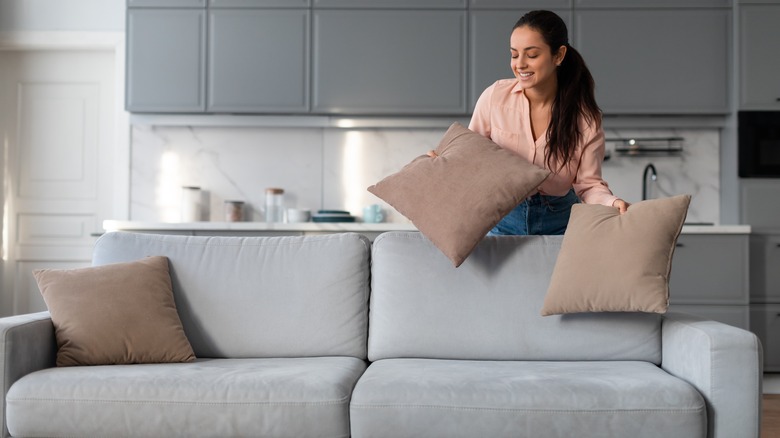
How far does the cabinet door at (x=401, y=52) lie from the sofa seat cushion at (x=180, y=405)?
9.51 feet

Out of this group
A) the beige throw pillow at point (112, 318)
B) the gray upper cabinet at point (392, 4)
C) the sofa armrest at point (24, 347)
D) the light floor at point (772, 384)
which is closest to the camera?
the sofa armrest at point (24, 347)

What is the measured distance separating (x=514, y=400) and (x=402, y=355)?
1.85 ft

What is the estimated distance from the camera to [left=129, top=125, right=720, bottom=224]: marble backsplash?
200 inches

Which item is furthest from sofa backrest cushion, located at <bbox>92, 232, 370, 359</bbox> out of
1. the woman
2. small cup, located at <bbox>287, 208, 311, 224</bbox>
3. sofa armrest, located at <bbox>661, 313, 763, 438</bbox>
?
small cup, located at <bbox>287, 208, 311, 224</bbox>

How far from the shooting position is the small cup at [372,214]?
4.97 meters

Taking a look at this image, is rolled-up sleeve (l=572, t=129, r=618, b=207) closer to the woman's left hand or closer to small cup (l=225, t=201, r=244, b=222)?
the woman's left hand

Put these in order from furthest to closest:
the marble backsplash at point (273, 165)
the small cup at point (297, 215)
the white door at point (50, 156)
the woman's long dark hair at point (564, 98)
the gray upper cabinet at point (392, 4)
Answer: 1. the white door at point (50, 156)
2. the marble backsplash at point (273, 165)
3. the small cup at point (297, 215)
4. the gray upper cabinet at point (392, 4)
5. the woman's long dark hair at point (564, 98)

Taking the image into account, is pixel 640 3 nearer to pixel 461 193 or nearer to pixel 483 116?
pixel 483 116

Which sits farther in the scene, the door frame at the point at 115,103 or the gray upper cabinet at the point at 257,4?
the door frame at the point at 115,103

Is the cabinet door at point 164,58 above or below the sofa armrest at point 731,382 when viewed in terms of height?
above

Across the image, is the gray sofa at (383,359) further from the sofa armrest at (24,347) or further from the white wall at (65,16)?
the white wall at (65,16)

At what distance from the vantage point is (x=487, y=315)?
2496mm

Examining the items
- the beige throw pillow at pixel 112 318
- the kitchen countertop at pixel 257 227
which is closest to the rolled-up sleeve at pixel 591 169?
the beige throw pillow at pixel 112 318

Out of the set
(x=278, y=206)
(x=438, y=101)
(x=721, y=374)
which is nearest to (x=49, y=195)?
(x=278, y=206)
